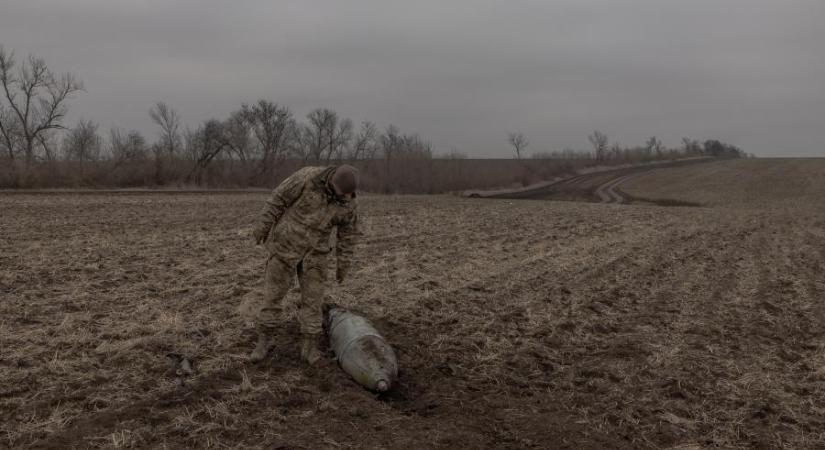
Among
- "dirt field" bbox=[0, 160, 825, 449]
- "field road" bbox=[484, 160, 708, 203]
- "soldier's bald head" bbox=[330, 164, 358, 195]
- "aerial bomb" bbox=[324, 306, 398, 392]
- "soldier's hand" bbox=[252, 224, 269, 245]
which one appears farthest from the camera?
"field road" bbox=[484, 160, 708, 203]

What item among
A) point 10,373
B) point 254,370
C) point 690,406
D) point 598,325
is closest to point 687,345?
point 598,325

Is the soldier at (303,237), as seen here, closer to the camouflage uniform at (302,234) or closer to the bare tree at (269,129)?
the camouflage uniform at (302,234)

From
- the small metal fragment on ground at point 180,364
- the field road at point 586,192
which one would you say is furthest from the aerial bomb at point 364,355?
the field road at point 586,192

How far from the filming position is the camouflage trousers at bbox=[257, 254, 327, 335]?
19.3ft

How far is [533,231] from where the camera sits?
18297 millimetres

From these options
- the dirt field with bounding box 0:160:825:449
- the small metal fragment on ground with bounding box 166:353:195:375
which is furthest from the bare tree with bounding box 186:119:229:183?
the small metal fragment on ground with bounding box 166:353:195:375

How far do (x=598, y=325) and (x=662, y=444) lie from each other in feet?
10.4

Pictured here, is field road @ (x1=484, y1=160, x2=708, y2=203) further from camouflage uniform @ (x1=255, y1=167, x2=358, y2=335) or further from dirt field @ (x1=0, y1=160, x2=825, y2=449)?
camouflage uniform @ (x1=255, y1=167, x2=358, y2=335)

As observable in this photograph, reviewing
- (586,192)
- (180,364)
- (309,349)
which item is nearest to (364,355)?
(309,349)

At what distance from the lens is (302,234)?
5.84 metres

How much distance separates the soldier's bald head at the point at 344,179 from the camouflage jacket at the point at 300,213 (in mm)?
169

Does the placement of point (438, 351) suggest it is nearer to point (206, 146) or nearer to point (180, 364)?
point (180, 364)

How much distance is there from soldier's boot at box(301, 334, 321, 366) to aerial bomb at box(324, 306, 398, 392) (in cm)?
22

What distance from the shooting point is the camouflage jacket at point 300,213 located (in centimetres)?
583
